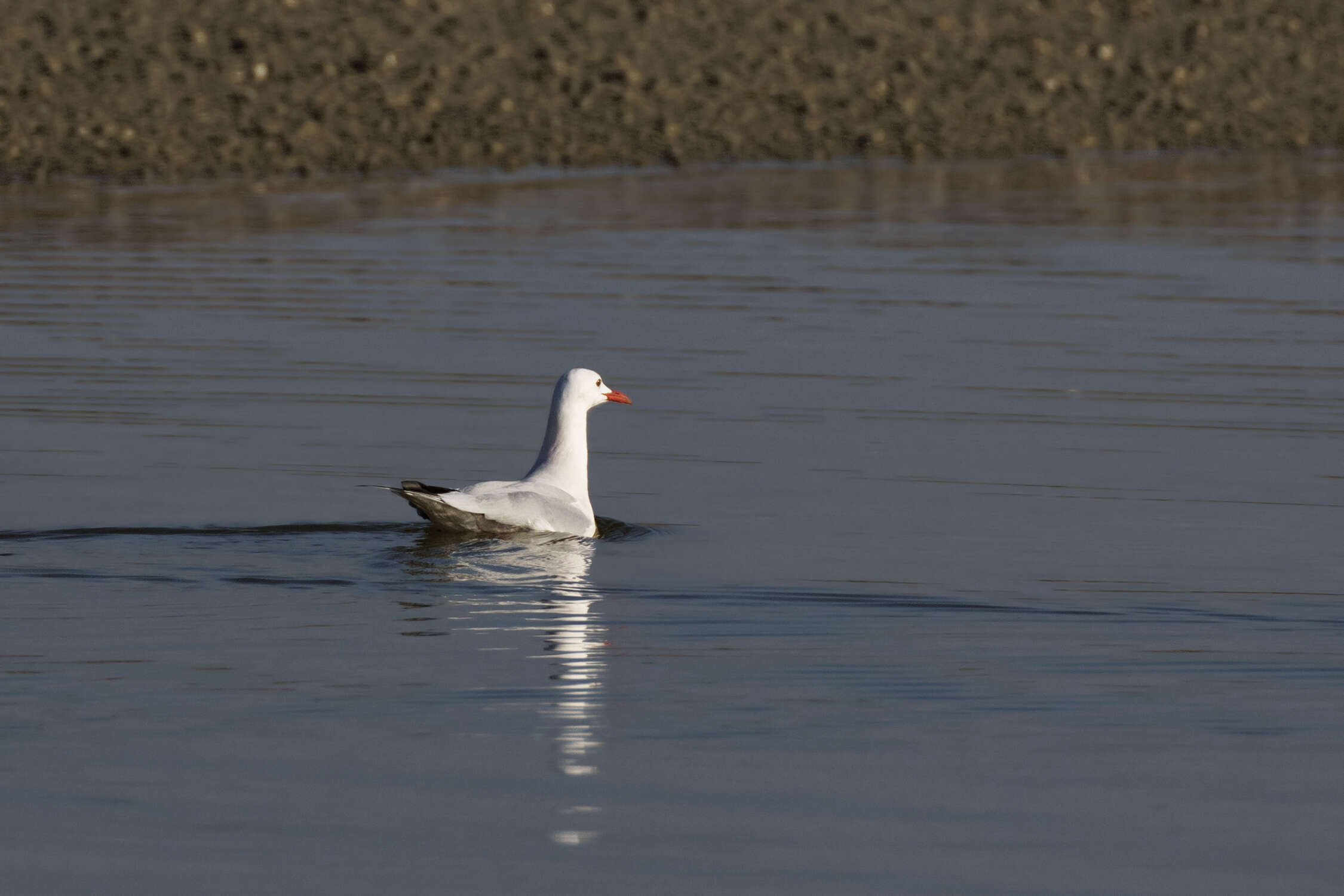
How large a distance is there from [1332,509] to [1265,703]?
3983mm

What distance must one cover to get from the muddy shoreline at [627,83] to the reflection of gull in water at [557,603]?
1699 cm

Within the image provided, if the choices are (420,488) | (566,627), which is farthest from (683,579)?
(420,488)

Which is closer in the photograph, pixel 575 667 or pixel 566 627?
pixel 575 667

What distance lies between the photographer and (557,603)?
10.4m

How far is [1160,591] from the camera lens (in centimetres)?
1070

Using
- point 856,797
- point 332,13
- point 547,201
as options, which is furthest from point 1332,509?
point 332,13

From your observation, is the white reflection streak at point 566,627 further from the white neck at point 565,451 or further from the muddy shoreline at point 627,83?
the muddy shoreline at point 627,83

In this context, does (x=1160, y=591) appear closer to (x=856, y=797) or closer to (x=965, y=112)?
(x=856, y=797)

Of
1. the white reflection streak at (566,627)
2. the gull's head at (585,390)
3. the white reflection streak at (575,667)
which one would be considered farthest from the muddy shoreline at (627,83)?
the white reflection streak at (575,667)

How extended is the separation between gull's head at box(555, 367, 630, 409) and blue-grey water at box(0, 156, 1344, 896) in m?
0.57

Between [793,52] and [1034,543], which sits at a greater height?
[793,52]

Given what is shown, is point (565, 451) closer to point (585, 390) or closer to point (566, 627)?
point (585, 390)

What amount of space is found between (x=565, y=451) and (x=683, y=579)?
1.83 m

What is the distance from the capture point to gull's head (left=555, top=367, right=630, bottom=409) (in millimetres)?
12859
